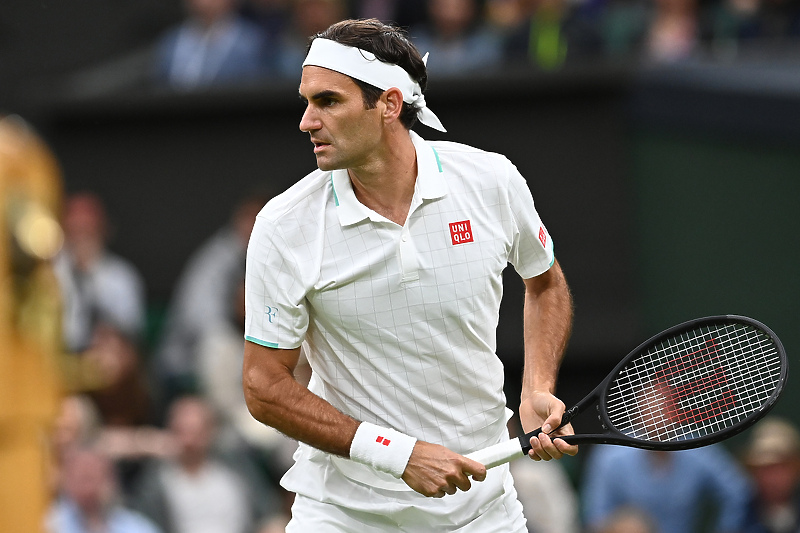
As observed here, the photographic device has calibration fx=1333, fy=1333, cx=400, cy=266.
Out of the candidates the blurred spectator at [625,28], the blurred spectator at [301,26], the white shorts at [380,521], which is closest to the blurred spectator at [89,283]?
the blurred spectator at [301,26]

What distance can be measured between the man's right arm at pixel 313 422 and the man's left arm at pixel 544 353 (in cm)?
20

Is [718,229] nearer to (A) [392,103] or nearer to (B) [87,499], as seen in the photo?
(B) [87,499]

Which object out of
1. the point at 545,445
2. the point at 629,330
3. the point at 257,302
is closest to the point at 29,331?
the point at 257,302

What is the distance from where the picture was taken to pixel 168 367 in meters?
8.20

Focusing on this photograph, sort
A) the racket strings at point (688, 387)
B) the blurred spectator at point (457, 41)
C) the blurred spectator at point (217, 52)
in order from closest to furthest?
the racket strings at point (688, 387), the blurred spectator at point (457, 41), the blurred spectator at point (217, 52)

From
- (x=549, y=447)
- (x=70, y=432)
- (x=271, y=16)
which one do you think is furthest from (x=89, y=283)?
(x=549, y=447)

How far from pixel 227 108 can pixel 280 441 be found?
115 inches

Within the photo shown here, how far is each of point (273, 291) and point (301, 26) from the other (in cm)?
598

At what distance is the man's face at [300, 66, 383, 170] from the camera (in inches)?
131

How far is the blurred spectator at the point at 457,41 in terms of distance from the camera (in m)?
8.71

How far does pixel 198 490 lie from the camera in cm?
698

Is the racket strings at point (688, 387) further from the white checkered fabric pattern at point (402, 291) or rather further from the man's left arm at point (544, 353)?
the white checkered fabric pattern at point (402, 291)

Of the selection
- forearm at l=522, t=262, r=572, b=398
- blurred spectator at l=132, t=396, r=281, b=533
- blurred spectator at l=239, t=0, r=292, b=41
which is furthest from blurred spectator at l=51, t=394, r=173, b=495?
forearm at l=522, t=262, r=572, b=398

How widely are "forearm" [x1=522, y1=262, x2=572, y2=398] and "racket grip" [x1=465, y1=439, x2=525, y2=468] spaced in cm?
22
